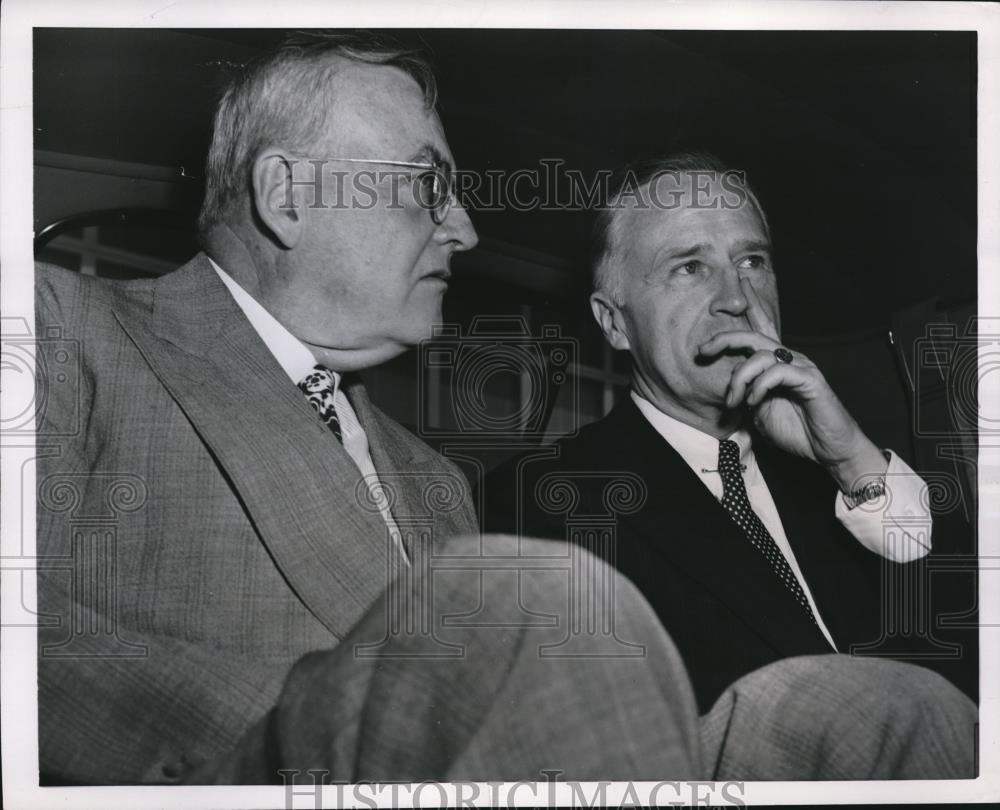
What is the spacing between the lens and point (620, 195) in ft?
8.79

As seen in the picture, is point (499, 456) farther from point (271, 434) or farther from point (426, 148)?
point (426, 148)

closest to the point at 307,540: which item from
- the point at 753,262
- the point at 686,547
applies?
the point at 686,547

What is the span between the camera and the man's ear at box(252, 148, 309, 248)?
8.34 feet

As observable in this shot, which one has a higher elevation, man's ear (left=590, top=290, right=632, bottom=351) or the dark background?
the dark background

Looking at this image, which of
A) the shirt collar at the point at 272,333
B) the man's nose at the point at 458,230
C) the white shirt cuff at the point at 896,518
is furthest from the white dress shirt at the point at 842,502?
the shirt collar at the point at 272,333

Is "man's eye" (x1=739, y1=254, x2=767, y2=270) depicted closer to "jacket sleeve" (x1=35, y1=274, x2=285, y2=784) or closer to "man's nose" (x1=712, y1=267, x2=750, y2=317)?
"man's nose" (x1=712, y1=267, x2=750, y2=317)

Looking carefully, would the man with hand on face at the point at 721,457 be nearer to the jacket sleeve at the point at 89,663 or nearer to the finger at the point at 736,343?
the finger at the point at 736,343

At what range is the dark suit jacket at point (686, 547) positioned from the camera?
2561 millimetres

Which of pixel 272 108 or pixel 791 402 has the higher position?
pixel 272 108

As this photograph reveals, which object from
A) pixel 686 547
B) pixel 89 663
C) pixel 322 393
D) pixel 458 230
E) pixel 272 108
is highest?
pixel 272 108

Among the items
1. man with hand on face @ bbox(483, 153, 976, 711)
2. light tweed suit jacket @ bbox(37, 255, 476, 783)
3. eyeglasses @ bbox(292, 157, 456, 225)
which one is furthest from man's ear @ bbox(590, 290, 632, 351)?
light tweed suit jacket @ bbox(37, 255, 476, 783)

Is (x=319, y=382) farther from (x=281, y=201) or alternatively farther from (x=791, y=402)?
(x=791, y=402)

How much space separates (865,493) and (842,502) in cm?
6

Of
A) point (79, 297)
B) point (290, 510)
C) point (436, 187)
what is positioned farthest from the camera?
point (436, 187)
